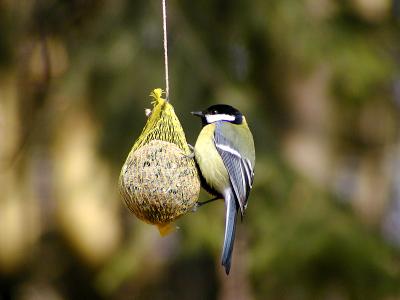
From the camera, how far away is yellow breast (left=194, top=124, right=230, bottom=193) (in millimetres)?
3281

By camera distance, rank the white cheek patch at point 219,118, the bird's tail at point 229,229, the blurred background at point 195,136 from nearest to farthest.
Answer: the bird's tail at point 229,229 < the white cheek patch at point 219,118 < the blurred background at point 195,136

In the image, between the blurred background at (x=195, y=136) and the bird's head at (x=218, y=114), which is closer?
the bird's head at (x=218, y=114)

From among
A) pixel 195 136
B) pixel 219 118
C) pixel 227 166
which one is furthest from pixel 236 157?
pixel 195 136

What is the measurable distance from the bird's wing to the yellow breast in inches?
0.9

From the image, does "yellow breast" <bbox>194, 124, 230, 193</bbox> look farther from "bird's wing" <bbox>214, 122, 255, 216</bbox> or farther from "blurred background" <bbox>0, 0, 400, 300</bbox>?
"blurred background" <bbox>0, 0, 400, 300</bbox>

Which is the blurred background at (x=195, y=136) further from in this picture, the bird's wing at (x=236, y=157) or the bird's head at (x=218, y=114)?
the bird's wing at (x=236, y=157)

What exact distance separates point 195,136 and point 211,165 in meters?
1.47

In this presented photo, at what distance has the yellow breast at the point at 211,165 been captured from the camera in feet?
10.8

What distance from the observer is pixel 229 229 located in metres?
3.25

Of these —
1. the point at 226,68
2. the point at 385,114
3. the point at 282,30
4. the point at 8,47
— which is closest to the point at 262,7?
→ the point at 282,30

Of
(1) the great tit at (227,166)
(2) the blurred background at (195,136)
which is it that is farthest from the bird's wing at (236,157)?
(2) the blurred background at (195,136)

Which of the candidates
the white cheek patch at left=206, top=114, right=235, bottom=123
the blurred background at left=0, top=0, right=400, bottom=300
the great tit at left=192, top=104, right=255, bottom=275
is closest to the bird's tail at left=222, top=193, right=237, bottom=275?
the great tit at left=192, top=104, right=255, bottom=275

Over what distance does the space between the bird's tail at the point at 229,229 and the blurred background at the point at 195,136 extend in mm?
1186

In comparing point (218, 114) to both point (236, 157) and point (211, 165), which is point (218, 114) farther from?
point (211, 165)
